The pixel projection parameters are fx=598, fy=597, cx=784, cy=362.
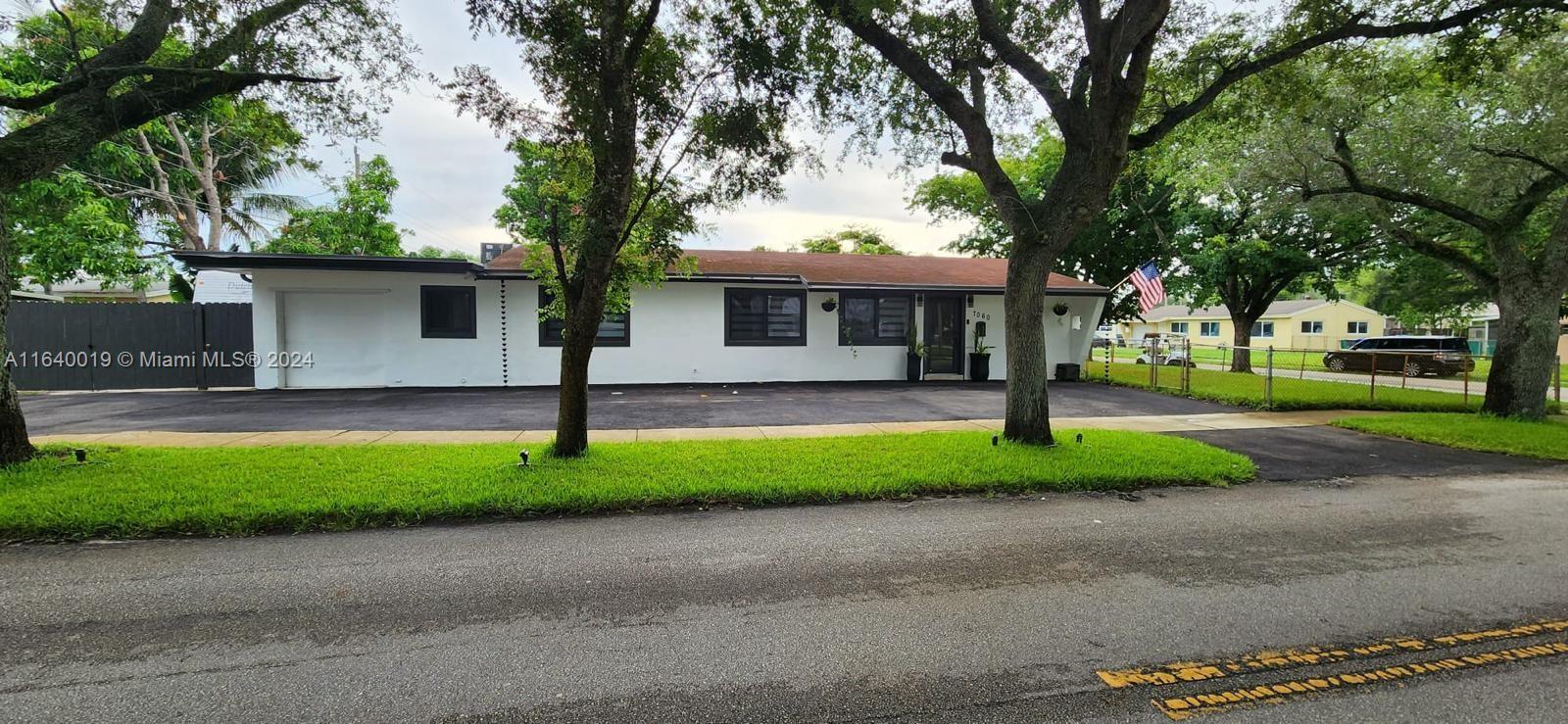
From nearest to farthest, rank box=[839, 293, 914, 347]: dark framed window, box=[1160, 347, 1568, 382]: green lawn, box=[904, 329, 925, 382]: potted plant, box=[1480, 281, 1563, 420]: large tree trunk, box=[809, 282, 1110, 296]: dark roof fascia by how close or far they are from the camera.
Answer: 1. box=[1480, 281, 1563, 420]: large tree trunk
2. box=[809, 282, 1110, 296]: dark roof fascia
3. box=[839, 293, 914, 347]: dark framed window
4. box=[904, 329, 925, 382]: potted plant
5. box=[1160, 347, 1568, 382]: green lawn

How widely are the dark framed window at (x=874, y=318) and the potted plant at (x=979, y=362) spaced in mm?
1782

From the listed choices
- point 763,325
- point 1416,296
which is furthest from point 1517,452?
point 1416,296

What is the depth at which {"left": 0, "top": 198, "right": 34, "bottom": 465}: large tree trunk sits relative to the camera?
5.47m

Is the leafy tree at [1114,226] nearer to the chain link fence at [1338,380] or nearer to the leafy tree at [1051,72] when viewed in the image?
the chain link fence at [1338,380]

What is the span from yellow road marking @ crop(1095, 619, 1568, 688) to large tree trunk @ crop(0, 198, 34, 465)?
8.99 meters

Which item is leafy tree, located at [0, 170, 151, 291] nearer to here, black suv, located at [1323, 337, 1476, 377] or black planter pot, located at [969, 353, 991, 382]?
black planter pot, located at [969, 353, 991, 382]

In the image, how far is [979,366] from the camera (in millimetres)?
14758

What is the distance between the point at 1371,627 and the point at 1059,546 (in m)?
1.53

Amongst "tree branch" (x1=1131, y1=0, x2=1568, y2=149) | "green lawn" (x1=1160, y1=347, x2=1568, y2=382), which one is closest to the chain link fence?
"green lawn" (x1=1160, y1=347, x2=1568, y2=382)

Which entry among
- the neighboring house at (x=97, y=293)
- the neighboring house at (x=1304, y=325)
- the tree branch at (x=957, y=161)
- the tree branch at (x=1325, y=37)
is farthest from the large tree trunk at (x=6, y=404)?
the neighboring house at (x=1304, y=325)

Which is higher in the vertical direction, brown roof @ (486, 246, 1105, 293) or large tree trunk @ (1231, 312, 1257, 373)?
brown roof @ (486, 246, 1105, 293)

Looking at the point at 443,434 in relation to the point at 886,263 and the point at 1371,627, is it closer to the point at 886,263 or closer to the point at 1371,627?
the point at 1371,627

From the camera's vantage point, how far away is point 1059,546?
13.5 ft

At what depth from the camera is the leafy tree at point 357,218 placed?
1981 centimetres
